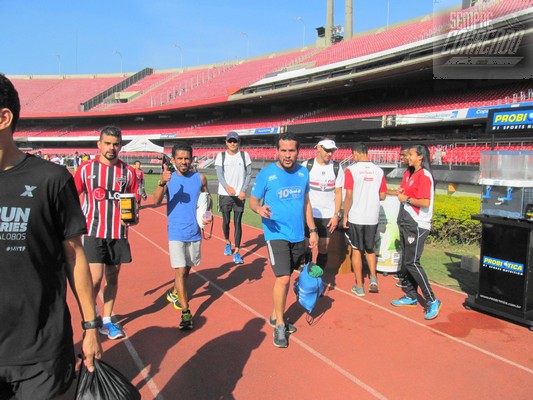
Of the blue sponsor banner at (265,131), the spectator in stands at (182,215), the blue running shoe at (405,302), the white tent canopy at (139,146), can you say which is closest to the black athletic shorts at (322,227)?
the blue running shoe at (405,302)

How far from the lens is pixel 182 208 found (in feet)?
14.5

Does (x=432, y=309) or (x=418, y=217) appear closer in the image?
(x=432, y=309)

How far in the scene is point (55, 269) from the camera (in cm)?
180

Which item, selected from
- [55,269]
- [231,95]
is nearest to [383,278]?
[55,269]

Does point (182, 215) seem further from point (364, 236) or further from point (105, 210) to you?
point (364, 236)

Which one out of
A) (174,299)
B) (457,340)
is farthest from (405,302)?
(174,299)

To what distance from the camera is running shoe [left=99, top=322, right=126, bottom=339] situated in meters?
4.00

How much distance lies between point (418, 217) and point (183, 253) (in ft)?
9.12

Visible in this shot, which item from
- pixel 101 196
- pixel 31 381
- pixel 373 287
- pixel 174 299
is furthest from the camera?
pixel 373 287

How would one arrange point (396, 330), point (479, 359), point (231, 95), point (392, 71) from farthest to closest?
point (231, 95) < point (392, 71) < point (396, 330) < point (479, 359)

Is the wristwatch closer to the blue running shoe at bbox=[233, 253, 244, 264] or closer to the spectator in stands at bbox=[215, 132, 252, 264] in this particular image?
the spectator in stands at bbox=[215, 132, 252, 264]

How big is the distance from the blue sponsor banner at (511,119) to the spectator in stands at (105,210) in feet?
14.2

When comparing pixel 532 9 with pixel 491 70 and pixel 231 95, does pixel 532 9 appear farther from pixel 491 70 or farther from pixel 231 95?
pixel 231 95

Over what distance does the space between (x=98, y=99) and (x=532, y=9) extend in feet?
167
